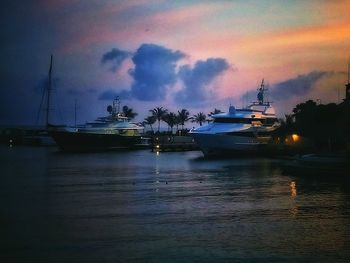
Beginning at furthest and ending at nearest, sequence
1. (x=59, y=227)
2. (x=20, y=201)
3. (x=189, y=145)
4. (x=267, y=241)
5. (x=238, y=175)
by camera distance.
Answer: (x=189, y=145) → (x=238, y=175) → (x=20, y=201) → (x=59, y=227) → (x=267, y=241)

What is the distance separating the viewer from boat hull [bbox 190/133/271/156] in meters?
66.1

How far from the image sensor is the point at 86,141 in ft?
307

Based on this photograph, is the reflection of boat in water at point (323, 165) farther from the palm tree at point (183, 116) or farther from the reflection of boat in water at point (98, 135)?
the palm tree at point (183, 116)

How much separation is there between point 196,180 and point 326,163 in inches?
354

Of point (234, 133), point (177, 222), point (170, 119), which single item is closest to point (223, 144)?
point (234, 133)

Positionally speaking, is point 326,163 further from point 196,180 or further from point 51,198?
point 51,198

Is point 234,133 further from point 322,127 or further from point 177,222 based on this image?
point 177,222

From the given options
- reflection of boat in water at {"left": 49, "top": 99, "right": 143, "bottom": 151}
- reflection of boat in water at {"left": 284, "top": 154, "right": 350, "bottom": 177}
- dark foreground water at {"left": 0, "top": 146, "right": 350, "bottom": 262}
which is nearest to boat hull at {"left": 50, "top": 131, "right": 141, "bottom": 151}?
reflection of boat in water at {"left": 49, "top": 99, "right": 143, "bottom": 151}

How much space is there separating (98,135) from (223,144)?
35512mm

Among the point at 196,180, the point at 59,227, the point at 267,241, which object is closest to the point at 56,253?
the point at 59,227

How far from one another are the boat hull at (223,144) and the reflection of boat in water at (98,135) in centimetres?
3198

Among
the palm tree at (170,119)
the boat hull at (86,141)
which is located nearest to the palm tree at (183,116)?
the palm tree at (170,119)

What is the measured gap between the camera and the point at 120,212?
67.0 feet

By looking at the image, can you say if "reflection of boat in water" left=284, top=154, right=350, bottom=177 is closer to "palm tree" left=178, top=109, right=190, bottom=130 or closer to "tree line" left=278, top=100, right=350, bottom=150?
"tree line" left=278, top=100, right=350, bottom=150
